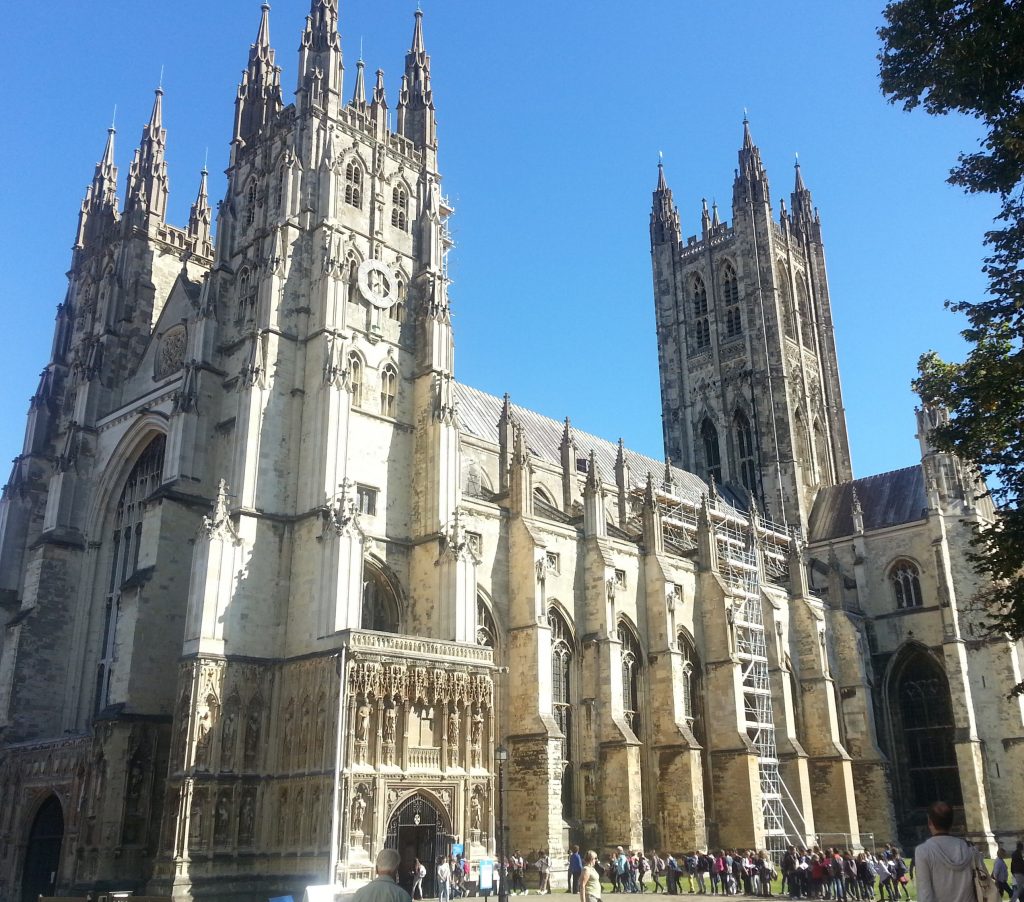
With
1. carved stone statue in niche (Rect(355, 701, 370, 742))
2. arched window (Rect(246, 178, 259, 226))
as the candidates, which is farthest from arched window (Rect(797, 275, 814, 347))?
carved stone statue in niche (Rect(355, 701, 370, 742))

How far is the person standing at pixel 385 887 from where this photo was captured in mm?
6449

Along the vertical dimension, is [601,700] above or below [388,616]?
below

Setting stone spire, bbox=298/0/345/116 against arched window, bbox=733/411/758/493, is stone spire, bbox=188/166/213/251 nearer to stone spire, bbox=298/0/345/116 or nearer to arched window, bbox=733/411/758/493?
stone spire, bbox=298/0/345/116

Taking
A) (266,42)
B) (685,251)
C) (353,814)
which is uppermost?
(685,251)

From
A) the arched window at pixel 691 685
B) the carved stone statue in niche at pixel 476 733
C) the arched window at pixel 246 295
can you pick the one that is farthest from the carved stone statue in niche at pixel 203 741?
the arched window at pixel 691 685

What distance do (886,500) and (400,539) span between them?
1457 inches

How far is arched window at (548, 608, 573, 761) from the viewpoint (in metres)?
36.8

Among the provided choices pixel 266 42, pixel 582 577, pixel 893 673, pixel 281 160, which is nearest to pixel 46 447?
pixel 281 160

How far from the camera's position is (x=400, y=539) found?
3338 cm

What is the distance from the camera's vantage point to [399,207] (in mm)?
38281

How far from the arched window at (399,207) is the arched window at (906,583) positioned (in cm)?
3393

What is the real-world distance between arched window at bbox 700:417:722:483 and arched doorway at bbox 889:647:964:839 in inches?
689

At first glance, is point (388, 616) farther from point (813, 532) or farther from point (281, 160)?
point (813, 532)

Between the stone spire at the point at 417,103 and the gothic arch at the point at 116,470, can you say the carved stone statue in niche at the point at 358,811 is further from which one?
the stone spire at the point at 417,103
